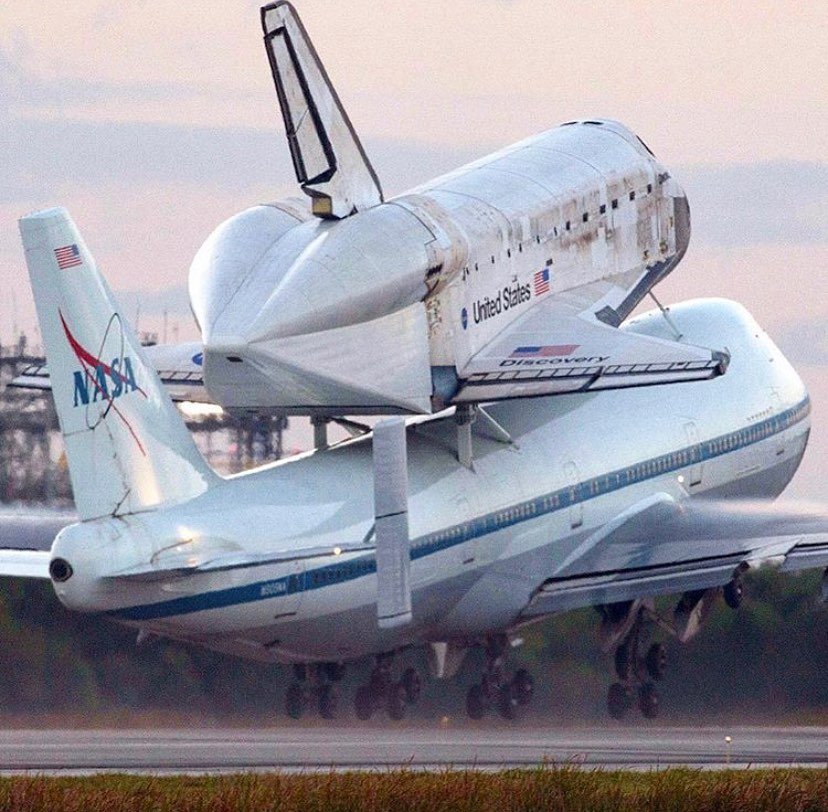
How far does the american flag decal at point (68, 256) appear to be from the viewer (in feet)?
178

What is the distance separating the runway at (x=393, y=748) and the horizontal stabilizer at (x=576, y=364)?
6723 millimetres

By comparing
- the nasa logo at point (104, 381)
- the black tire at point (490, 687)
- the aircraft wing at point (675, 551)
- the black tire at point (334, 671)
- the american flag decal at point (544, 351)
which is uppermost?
the nasa logo at point (104, 381)

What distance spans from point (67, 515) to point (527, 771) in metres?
18.5

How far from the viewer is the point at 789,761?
54.6m

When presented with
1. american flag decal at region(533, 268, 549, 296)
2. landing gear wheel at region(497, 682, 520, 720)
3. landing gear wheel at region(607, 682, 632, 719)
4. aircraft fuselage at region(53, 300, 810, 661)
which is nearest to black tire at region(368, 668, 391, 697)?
aircraft fuselage at region(53, 300, 810, 661)

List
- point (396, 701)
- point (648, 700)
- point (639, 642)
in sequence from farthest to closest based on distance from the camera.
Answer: point (639, 642)
point (648, 700)
point (396, 701)

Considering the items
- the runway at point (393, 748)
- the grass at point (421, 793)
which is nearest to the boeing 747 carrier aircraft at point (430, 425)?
the runway at point (393, 748)

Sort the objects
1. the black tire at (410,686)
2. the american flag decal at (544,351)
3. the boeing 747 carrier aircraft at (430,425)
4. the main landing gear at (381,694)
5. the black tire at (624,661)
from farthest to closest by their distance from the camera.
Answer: the black tire at (624,661) < the black tire at (410,686) < the main landing gear at (381,694) < the american flag decal at (544,351) < the boeing 747 carrier aircraft at (430,425)

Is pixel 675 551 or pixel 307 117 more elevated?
pixel 307 117

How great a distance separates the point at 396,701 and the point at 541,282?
29.6ft

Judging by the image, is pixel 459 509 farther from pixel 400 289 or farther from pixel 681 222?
pixel 681 222

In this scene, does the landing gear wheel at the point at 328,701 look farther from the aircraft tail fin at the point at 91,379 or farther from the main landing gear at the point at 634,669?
the aircraft tail fin at the point at 91,379

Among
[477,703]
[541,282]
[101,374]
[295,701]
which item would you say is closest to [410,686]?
[477,703]

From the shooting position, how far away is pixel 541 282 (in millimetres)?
65875
